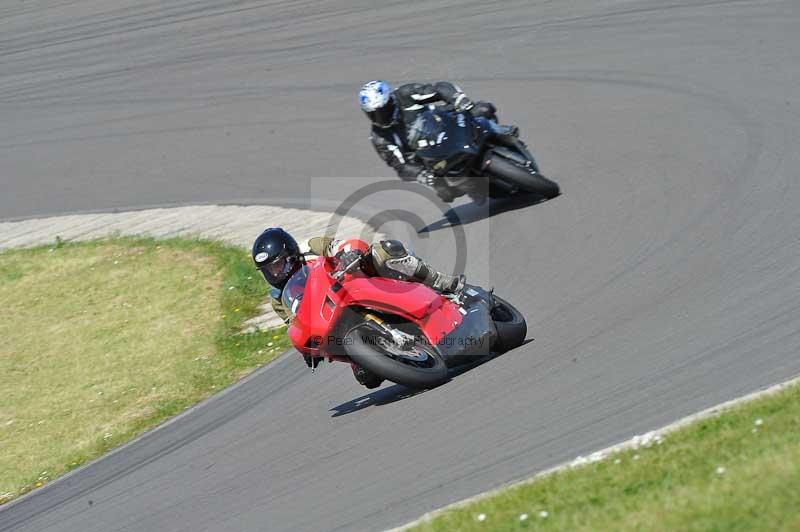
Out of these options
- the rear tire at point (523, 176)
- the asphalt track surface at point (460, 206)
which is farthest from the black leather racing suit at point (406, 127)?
the asphalt track surface at point (460, 206)

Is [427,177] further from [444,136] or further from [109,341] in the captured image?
[109,341]

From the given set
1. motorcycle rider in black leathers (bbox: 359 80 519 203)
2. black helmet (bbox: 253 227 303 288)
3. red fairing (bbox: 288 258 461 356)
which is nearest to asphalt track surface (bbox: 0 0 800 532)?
red fairing (bbox: 288 258 461 356)

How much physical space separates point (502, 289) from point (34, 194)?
10282 mm

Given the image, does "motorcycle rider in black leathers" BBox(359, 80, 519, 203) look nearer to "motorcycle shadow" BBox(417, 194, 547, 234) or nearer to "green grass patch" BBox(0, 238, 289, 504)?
"motorcycle shadow" BBox(417, 194, 547, 234)

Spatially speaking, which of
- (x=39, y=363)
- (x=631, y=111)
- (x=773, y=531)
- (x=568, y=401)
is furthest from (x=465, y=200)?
(x=773, y=531)

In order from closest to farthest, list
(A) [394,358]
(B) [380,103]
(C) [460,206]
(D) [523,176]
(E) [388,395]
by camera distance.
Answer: (A) [394,358] < (E) [388,395] < (D) [523,176] < (B) [380,103] < (C) [460,206]

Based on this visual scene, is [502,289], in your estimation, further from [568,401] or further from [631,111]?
[631,111]

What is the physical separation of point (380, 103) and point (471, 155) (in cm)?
120

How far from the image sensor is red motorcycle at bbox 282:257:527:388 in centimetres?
793

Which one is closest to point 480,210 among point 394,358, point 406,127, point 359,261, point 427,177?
point 427,177

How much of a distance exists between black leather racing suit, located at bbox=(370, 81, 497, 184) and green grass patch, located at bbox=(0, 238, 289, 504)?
217 centimetres

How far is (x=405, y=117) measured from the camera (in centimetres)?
1293

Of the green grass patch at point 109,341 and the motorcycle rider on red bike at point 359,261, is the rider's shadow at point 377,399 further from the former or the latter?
the green grass patch at point 109,341

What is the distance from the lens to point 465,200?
13875mm
